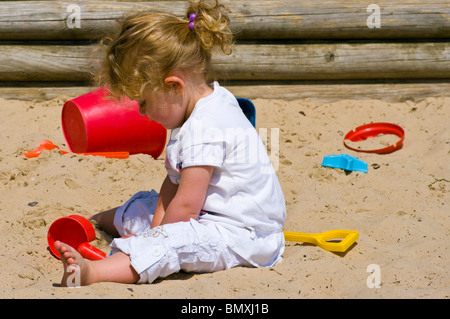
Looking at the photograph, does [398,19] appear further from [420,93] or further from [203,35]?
[203,35]

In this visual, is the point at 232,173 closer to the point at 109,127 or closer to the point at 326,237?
the point at 326,237

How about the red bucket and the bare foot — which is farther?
the red bucket

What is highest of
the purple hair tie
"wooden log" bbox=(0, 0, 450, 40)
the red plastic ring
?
"wooden log" bbox=(0, 0, 450, 40)

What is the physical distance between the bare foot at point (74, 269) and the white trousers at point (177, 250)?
0.14 metres

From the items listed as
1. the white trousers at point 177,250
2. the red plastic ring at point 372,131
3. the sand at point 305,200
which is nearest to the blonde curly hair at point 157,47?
the white trousers at point 177,250

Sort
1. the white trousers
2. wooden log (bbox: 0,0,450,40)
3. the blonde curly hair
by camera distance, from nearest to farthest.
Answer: the white trousers < the blonde curly hair < wooden log (bbox: 0,0,450,40)

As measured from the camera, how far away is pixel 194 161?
6.46 feet

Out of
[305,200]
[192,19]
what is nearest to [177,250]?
[192,19]

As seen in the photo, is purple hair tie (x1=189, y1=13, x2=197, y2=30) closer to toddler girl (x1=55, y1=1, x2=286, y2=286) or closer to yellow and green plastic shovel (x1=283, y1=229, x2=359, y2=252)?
toddler girl (x1=55, y1=1, x2=286, y2=286)

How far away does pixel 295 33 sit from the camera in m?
4.02

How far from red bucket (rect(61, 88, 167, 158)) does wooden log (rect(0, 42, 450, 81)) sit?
2.83ft

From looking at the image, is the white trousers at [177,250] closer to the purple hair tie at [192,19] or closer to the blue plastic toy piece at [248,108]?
the purple hair tie at [192,19]

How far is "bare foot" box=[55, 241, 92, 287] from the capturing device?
181cm

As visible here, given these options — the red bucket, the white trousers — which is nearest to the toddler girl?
the white trousers
